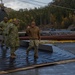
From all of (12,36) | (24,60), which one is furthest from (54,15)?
(24,60)

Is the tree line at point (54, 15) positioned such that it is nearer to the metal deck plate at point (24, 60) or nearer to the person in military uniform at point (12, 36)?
the metal deck plate at point (24, 60)

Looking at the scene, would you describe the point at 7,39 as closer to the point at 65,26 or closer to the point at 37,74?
the point at 37,74

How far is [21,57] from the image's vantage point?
13.3m

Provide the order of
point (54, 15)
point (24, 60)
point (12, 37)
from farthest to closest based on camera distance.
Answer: point (54, 15)
point (12, 37)
point (24, 60)

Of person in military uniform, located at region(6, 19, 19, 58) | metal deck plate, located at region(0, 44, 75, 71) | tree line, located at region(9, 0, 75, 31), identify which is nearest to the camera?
metal deck plate, located at region(0, 44, 75, 71)

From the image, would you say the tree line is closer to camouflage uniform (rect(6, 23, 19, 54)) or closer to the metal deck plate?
the metal deck plate

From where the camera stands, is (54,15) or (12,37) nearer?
(12,37)

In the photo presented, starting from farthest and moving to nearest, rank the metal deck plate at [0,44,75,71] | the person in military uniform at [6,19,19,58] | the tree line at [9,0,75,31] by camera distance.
Result: the tree line at [9,0,75,31] → the person in military uniform at [6,19,19,58] → the metal deck plate at [0,44,75,71]

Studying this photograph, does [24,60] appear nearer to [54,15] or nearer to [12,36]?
[12,36]

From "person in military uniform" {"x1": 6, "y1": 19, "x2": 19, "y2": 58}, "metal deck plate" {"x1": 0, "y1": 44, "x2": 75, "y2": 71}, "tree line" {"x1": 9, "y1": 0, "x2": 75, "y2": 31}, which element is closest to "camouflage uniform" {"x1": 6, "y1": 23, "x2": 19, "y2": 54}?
"person in military uniform" {"x1": 6, "y1": 19, "x2": 19, "y2": 58}

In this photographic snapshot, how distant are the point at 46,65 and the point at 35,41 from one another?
1719 mm

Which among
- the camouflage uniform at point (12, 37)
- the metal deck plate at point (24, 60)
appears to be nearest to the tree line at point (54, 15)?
the metal deck plate at point (24, 60)

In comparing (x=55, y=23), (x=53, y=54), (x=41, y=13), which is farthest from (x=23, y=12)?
(x=53, y=54)

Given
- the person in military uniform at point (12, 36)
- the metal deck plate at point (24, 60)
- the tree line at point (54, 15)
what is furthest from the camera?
the tree line at point (54, 15)
